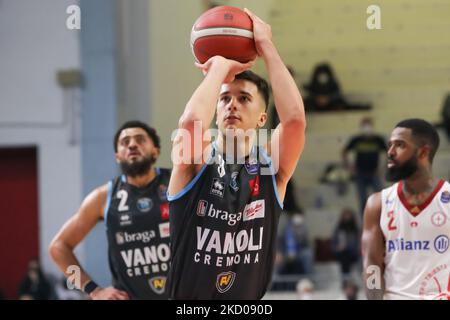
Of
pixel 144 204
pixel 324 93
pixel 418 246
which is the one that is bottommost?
pixel 418 246

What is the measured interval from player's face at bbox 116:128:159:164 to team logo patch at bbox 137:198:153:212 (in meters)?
0.32

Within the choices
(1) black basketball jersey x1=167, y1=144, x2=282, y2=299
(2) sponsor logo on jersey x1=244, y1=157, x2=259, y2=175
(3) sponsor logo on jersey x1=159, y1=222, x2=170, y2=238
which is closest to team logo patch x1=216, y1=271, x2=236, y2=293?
(1) black basketball jersey x1=167, y1=144, x2=282, y2=299

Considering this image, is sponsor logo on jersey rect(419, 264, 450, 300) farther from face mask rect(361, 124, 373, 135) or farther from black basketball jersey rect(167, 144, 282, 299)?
face mask rect(361, 124, 373, 135)

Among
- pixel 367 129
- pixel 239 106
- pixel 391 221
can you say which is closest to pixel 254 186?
pixel 239 106

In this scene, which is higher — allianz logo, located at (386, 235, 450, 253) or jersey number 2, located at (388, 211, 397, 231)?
jersey number 2, located at (388, 211, 397, 231)

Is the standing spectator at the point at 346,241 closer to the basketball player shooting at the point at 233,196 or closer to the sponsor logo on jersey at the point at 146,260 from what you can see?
the sponsor logo on jersey at the point at 146,260

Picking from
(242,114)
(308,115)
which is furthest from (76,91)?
(242,114)

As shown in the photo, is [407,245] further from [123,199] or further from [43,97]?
[43,97]

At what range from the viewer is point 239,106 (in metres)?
4.34

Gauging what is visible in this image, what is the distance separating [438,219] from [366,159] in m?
5.86

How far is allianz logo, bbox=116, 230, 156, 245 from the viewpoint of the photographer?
21.2 feet

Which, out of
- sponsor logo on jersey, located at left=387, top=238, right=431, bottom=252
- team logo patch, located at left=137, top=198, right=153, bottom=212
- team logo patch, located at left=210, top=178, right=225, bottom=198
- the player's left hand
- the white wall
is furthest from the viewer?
the white wall

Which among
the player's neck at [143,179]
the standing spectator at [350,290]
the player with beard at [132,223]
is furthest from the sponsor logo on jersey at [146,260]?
the standing spectator at [350,290]

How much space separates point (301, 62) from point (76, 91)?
4.52 metres
